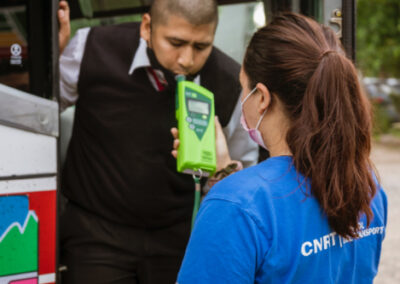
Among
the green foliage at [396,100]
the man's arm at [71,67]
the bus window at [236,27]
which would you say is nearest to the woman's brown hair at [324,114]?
the man's arm at [71,67]

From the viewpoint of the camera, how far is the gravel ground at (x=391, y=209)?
17.2ft

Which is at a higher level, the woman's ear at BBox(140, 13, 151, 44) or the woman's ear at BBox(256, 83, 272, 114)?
the woman's ear at BBox(140, 13, 151, 44)

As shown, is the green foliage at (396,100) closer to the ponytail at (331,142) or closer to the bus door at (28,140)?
the bus door at (28,140)

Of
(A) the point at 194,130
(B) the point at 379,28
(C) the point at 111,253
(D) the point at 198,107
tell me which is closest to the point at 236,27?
(D) the point at 198,107

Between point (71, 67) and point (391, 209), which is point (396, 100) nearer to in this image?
point (391, 209)

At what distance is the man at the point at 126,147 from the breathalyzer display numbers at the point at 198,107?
0.16m

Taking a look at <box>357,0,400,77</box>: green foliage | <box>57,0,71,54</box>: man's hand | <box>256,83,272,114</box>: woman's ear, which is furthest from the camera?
<box>357,0,400,77</box>: green foliage

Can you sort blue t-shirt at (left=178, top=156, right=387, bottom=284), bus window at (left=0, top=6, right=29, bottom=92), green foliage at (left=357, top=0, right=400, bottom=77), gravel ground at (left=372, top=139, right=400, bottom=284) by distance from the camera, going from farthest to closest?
green foliage at (left=357, top=0, right=400, bottom=77) → gravel ground at (left=372, top=139, right=400, bottom=284) → bus window at (left=0, top=6, right=29, bottom=92) → blue t-shirt at (left=178, top=156, right=387, bottom=284)

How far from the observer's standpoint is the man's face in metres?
2.13

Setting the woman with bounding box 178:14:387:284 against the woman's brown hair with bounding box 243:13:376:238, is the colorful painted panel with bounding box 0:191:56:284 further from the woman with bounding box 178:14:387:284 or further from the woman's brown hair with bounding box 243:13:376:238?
the woman's brown hair with bounding box 243:13:376:238

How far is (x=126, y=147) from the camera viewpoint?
221cm

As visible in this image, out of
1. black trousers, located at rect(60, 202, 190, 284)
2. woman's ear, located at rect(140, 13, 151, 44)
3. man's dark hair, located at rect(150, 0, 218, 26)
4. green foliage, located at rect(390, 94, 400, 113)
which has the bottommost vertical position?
green foliage, located at rect(390, 94, 400, 113)

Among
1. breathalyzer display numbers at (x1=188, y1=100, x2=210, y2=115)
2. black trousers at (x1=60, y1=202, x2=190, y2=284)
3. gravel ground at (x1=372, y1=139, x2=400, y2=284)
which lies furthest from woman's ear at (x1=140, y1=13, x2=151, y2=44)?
gravel ground at (x1=372, y1=139, x2=400, y2=284)

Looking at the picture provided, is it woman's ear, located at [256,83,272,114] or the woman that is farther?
woman's ear, located at [256,83,272,114]
